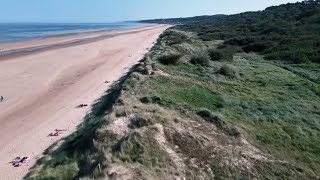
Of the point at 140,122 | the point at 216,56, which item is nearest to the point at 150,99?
the point at 140,122

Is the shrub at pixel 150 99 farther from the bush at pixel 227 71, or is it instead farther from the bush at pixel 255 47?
the bush at pixel 255 47

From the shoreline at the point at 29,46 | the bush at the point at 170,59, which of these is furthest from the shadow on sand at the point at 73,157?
the shoreline at the point at 29,46

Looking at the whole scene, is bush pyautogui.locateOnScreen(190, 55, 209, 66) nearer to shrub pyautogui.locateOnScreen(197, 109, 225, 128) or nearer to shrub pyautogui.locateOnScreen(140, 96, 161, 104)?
shrub pyautogui.locateOnScreen(140, 96, 161, 104)

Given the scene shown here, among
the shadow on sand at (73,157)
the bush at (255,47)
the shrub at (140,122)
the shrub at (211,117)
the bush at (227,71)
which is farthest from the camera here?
the bush at (255,47)

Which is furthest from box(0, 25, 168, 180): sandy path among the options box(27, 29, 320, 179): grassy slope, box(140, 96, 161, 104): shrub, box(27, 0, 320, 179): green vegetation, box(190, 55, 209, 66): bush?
box(190, 55, 209, 66): bush

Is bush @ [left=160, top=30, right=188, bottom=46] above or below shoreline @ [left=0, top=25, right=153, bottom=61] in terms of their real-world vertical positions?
above

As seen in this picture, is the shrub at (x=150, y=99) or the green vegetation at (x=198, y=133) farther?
the shrub at (x=150, y=99)

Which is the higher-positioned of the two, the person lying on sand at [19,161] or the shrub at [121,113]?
the shrub at [121,113]

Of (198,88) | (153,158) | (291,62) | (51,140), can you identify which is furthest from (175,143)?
(291,62)

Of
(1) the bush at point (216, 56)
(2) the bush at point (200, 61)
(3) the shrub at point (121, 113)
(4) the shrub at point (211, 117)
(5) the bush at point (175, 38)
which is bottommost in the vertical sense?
(5) the bush at point (175, 38)

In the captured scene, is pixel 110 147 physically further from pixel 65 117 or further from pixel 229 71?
pixel 229 71
